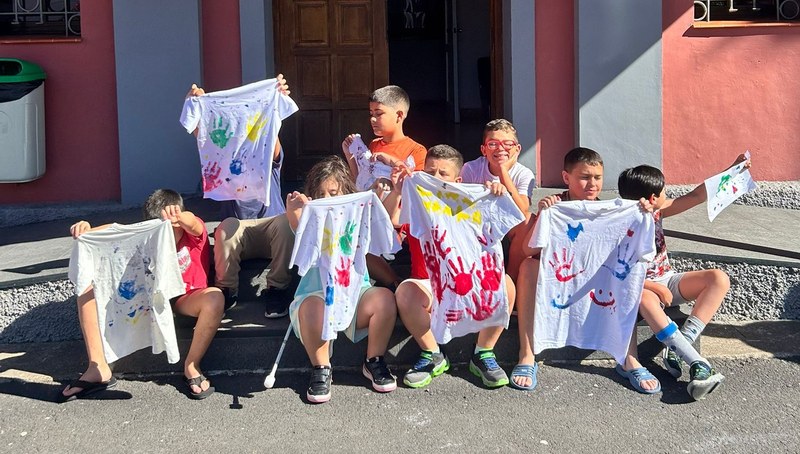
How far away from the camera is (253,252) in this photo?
17.6 ft

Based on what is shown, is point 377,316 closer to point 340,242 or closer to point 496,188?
point 340,242

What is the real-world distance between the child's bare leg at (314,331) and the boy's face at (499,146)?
1162 millimetres

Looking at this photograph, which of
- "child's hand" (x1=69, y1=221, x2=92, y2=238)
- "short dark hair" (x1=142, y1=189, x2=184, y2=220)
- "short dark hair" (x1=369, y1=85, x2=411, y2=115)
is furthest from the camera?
"short dark hair" (x1=369, y1=85, x2=411, y2=115)

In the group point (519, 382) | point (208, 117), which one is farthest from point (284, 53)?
point (519, 382)

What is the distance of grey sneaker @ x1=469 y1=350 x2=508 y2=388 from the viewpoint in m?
4.62

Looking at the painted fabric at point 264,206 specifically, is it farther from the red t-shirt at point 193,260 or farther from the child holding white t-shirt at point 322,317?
the child holding white t-shirt at point 322,317

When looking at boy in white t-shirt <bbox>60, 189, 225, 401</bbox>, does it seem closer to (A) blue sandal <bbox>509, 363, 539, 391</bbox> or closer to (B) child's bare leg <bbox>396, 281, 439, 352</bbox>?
(B) child's bare leg <bbox>396, 281, 439, 352</bbox>

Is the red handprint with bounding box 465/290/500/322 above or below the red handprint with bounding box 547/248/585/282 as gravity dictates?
below

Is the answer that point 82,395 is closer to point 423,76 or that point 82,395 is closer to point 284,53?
point 284,53

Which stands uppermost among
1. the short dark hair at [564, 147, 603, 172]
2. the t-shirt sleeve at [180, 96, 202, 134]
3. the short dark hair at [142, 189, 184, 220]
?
the t-shirt sleeve at [180, 96, 202, 134]

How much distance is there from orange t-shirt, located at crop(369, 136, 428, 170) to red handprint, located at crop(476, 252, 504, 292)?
777 millimetres

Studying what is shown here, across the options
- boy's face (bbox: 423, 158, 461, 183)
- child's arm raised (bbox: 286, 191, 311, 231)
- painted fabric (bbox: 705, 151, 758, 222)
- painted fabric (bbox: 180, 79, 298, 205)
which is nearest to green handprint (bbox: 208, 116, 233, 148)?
painted fabric (bbox: 180, 79, 298, 205)

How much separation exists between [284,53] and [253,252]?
300 centimetres

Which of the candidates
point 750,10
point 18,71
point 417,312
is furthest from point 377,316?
point 750,10
